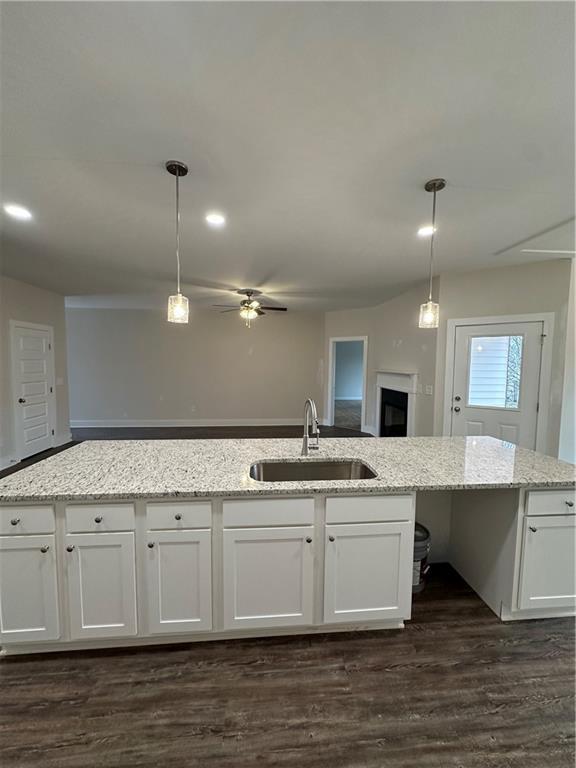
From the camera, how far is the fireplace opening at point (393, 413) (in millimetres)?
5578

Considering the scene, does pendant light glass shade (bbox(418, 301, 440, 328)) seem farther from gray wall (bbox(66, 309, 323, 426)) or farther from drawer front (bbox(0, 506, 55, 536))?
gray wall (bbox(66, 309, 323, 426))

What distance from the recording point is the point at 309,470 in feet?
7.29

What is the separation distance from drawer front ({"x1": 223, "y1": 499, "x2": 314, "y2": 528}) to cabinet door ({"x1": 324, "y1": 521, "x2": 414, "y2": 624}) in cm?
17

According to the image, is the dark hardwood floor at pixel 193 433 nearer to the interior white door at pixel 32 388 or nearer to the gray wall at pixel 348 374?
the interior white door at pixel 32 388

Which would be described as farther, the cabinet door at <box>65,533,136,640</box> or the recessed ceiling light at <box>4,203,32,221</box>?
the recessed ceiling light at <box>4,203,32,221</box>

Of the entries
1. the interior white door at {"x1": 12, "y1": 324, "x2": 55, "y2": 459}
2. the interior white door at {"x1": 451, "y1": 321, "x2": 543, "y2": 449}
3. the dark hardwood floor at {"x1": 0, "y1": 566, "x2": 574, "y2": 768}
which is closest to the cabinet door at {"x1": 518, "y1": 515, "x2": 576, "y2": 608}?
the dark hardwood floor at {"x1": 0, "y1": 566, "x2": 574, "y2": 768}

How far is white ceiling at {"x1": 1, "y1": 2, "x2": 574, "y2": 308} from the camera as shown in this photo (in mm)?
1147

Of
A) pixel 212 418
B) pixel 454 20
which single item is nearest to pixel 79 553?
pixel 454 20

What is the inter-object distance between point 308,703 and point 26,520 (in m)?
1.56

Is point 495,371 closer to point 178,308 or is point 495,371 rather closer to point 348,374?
point 178,308

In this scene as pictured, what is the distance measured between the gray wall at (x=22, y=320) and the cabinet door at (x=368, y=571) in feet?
15.7

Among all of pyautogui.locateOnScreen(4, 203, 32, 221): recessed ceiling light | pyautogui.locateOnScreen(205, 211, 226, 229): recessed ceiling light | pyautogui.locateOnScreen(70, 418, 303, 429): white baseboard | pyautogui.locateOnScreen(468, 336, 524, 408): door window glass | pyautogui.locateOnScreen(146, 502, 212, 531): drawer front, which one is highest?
pyautogui.locateOnScreen(205, 211, 226, 229): recessed ceiling light

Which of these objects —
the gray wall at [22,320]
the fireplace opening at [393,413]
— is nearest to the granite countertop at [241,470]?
the fireplace opening at [393,413]

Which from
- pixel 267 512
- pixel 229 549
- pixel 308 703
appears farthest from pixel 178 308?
pixel 308 703
